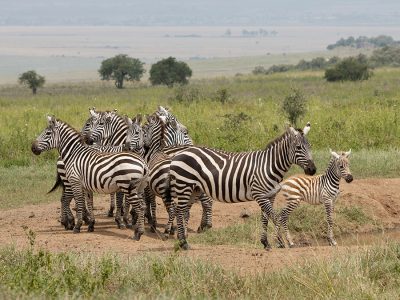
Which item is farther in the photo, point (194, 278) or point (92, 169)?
point (92, 169)

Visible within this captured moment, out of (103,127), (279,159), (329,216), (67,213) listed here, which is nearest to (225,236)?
(329,216)

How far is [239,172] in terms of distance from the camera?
12.4 meters

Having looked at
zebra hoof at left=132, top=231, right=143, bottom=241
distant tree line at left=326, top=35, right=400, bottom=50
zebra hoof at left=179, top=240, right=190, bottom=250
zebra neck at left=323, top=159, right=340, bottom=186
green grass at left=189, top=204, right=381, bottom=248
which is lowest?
green grass at left=189, top=204, right=381, bottom=248

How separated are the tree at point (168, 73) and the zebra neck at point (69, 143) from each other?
43.5 m

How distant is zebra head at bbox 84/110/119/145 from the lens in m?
15.2

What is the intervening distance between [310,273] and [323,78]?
4522cm

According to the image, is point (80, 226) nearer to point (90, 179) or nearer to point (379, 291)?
point (90, 179)

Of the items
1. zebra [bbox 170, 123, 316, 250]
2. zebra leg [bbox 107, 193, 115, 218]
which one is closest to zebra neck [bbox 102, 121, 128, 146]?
zebra leg [bbox 107, 193, 115, 218]

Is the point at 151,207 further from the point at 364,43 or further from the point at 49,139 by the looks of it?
the point at 364,43

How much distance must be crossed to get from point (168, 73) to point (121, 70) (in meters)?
5.49

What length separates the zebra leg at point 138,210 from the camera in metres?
13.0

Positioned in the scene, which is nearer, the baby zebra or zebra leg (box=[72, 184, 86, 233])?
the baby zebra

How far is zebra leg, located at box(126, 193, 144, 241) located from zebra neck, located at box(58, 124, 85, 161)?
141 cm

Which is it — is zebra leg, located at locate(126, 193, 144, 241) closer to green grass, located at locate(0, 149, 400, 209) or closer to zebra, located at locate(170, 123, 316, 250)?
zebra, located at locate(170, 123, 316, 250)
